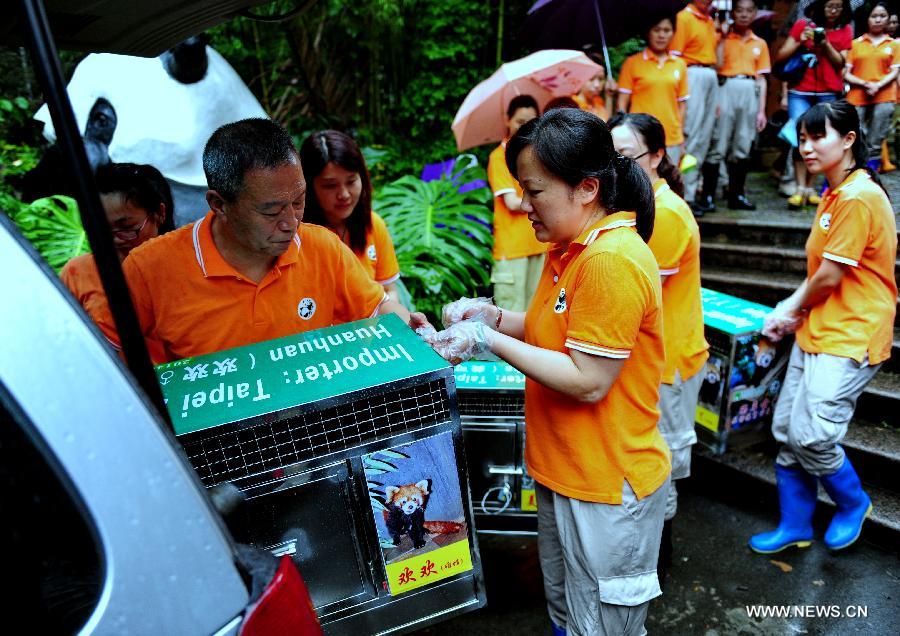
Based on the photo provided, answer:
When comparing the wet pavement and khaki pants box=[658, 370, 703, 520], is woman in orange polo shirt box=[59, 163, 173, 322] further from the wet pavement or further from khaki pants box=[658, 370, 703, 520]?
khaki pants box=[658, 370, 703, 520]

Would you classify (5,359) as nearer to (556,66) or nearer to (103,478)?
(103,478)

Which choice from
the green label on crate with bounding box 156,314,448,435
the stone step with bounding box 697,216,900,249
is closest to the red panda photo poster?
the green label on crate with bounding box 156,314,448,435

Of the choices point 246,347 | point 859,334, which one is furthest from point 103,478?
point 859,334

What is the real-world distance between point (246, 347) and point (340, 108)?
22.7 feet

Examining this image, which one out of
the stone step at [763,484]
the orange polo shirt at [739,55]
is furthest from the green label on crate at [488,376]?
the orange polo shirt at [739,55]

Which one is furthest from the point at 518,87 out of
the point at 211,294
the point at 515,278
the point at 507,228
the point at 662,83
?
the point at 211,294

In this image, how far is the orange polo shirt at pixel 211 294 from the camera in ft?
6.48

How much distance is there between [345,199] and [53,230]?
2.48 meters

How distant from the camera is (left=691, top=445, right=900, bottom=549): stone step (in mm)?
3221

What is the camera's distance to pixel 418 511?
1531mm

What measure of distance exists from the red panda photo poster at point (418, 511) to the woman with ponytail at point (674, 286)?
1508 millimetres

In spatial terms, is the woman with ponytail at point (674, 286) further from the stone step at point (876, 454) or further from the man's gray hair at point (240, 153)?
the man's gray hair at point (240, 153)

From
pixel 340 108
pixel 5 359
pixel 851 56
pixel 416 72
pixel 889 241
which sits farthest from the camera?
pixel 340 108

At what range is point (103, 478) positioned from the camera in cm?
91
